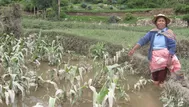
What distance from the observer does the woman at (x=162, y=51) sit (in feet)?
14.5

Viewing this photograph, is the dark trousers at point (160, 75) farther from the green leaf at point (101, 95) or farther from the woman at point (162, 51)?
the green leaf at point (101, 95)

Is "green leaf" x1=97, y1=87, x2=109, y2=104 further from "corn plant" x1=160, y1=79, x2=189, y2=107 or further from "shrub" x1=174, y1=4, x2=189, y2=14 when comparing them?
"shrub" x1=174, y1=4, x2=189, y2=14

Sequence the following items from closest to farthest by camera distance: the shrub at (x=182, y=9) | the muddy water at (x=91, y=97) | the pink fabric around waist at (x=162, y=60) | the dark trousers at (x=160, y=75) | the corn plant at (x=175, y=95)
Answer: the corn plant at (x=175, y=95), the muddy water at (x=91, y=97), the pink fabric around waist at (x=162, y=60), the dark trousers at (x=160, y=75), the shrub at (x=182, y=9)

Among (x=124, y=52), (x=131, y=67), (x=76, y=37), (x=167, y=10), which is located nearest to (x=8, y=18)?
(x=76, y=37)

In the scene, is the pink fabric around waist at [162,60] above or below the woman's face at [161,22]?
below

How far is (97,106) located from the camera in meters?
2.53

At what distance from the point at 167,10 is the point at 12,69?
23569mm

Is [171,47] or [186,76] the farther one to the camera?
[171,47]

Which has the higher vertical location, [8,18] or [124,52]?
[8,18]

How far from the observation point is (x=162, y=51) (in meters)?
4.43

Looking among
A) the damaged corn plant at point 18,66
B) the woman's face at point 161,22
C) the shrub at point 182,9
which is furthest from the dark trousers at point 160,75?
the shrub at point 182,9

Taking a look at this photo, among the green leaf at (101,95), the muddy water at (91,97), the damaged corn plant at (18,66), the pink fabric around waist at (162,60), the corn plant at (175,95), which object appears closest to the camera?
the green leaf at (101,95)

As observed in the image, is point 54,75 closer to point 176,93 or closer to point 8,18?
point 176,93

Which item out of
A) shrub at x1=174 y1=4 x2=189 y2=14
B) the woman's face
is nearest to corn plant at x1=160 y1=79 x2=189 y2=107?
the woman's face
